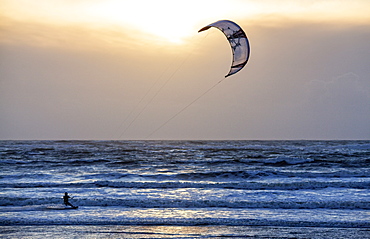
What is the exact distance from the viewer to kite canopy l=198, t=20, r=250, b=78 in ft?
53.5

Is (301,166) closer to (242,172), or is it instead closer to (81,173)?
(242,172)

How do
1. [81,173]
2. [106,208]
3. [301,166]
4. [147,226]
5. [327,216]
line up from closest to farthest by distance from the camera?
1. [147,226]
2. [327,216]
3. [106,208]
4. [81,173]
5. [301,166]

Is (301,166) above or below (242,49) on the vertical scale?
below

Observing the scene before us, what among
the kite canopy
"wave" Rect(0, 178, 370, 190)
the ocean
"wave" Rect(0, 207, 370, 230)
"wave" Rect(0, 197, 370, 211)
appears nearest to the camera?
the ocean

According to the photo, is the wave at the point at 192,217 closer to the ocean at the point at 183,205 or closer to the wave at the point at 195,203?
the ocean at the point at 183,205

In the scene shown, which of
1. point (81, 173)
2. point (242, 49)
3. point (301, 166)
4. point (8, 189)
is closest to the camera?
point (242, 49)

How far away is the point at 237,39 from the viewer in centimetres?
1645

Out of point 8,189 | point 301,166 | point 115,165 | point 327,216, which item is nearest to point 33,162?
point 115,165

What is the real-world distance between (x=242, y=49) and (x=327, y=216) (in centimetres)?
703

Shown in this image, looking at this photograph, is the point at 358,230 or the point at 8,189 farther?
the point at 8,189

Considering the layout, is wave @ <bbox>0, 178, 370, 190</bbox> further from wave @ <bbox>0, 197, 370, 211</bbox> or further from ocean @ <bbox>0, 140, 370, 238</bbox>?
wave @ <bbox>0, 197, 370, 211</bbox>

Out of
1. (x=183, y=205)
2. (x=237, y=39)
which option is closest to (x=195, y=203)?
(x=183, y=205)

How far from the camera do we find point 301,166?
93.7 ft

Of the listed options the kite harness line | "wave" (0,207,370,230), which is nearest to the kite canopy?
the kite harness line
